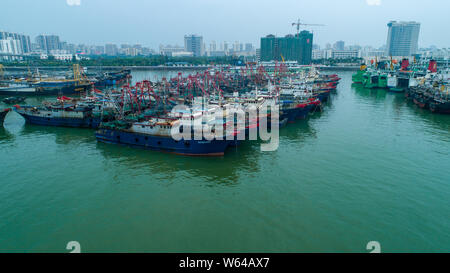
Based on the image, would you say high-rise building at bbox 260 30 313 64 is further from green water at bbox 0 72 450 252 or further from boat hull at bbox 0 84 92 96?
green water at bbox 0 72 450 252

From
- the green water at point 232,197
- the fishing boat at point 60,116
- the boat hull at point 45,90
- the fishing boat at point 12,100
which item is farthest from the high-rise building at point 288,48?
A: the green water at point 232,197

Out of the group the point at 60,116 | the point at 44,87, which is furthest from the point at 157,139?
the point at 44,87

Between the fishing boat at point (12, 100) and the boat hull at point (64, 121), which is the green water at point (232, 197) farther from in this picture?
the fishing boat at point (12, 100)

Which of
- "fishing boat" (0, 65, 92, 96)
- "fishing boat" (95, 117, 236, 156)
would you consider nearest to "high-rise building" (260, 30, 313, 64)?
"fishing boat" (0, 65, 92, 96)

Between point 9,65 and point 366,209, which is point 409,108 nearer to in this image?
point 366,209

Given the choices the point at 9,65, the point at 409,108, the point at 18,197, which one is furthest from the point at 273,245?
the point at 9,65
